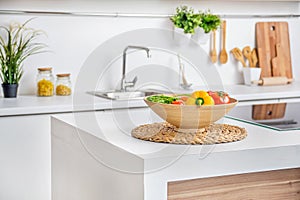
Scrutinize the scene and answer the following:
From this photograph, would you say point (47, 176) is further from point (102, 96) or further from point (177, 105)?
point (177, 105)

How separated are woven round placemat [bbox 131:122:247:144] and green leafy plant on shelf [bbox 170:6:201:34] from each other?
1966 millimetres

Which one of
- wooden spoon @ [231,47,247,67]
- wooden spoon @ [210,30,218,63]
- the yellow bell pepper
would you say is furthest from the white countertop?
wooden spoon @ [231,47,247,67]

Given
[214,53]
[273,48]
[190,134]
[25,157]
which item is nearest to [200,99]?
[190,134]

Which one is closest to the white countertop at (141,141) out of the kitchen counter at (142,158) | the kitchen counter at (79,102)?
the kitchen counter at (142,158)

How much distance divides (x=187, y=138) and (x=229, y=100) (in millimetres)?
201

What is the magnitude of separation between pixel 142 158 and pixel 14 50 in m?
2.13

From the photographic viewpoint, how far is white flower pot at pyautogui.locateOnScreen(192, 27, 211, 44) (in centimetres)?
387

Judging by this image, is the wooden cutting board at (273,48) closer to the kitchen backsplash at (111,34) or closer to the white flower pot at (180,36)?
the kitchen backsplash at (111,34)

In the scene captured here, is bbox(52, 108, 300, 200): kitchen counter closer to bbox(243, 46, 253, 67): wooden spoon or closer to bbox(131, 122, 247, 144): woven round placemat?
bbox(131, 122, 247, 144): woven round placemat

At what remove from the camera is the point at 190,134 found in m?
1.72

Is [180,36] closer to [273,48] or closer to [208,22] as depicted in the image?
[208,22]

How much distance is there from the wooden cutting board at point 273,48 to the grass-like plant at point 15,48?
1.73 metres

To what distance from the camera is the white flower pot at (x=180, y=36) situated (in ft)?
12.7

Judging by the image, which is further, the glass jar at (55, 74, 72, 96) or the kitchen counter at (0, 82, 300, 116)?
the glass jar at (55, 74, 72, 96)
